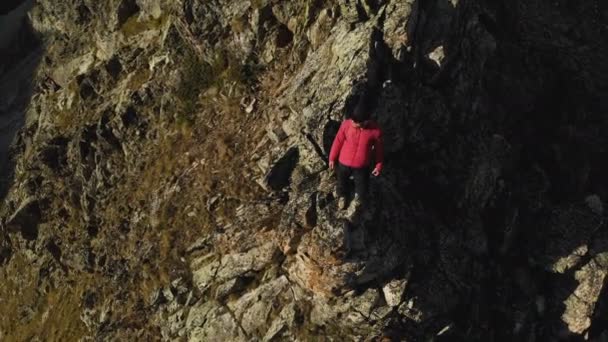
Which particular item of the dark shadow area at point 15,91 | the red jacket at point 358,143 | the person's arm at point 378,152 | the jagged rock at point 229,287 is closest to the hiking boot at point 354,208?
the person's arm at point 378,152

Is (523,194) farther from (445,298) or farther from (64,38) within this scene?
(64,38)

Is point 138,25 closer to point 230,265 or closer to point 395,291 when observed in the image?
point 230,265

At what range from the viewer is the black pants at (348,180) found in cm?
1565

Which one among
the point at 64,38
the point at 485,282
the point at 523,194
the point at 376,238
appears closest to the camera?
the point at 376,238

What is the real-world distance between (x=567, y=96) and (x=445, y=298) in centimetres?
897

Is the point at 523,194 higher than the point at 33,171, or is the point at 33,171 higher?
the point at 33,171

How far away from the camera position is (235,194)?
754 inches

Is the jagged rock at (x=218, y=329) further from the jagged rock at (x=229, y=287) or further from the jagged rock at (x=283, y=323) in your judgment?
the jagged rock at (x=283, y=323)

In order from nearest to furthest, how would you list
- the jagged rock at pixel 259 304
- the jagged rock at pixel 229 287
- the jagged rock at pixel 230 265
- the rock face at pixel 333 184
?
the rock face at pixel 333 184
the jagged rock at pixel 259 304
the jagged rock at pixel 230 265
the jagged rock at pixel 229 287

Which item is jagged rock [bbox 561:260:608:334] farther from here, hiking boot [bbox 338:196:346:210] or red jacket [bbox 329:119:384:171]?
hiking boot [bbox 338:196:346:210]

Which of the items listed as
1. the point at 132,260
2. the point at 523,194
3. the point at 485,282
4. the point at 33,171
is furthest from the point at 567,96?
the point at 33,171

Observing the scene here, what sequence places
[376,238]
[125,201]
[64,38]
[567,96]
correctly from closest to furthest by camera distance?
1. [376,238]
2. [567,96]
3. [125,201]
4. [64,38]

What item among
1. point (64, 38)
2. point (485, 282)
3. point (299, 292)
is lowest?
point (485, 282)

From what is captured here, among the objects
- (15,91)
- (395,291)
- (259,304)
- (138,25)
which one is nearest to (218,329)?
(259,304)
